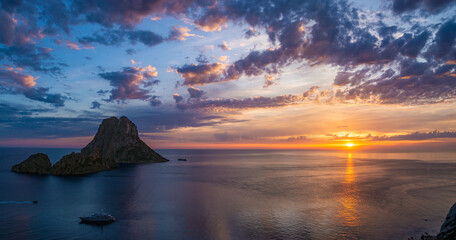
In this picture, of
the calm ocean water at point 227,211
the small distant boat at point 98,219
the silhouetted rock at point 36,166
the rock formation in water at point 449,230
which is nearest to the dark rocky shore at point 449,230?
the rock formation in water at point 449,230

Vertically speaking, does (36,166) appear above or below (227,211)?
above

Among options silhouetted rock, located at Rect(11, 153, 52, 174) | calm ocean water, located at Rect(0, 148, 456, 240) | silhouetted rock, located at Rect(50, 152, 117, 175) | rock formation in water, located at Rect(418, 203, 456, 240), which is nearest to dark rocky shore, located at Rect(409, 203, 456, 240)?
rock formation in water, located at Rect(418, 203, 456, 240)

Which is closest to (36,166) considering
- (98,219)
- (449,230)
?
(98,219)

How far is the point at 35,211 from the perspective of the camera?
67.9 m

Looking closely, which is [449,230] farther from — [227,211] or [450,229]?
[227,211]

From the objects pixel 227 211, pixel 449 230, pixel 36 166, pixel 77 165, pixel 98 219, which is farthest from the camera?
pixel 77 165

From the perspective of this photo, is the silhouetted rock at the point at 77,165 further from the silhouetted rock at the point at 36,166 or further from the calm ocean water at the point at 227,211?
the calm ocean water at the point at 227,211

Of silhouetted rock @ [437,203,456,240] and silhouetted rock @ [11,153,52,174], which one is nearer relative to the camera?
silhouetted rock @ [437,203,456,240]

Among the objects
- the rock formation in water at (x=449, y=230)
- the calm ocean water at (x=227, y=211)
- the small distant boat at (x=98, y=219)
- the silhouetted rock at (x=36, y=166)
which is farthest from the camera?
the silhouetted rock at (x=36, y=166)

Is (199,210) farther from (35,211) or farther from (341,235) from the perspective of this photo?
(35,211)

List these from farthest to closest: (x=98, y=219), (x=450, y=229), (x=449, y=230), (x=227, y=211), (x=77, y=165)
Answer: (x=77, y=165)
(x=227, y=211)
(x=98, y=219)
(x=450, y=229)
(x=449, y=230)

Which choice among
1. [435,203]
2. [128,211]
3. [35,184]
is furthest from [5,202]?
[435,203]

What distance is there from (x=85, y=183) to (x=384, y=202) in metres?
125

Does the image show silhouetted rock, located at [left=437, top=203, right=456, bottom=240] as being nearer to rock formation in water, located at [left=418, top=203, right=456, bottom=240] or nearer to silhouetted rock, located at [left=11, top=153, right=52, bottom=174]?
rock formation in water, located at [left=418, top=203, right=456, bottom=240]
